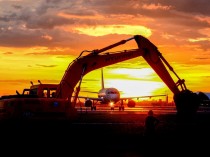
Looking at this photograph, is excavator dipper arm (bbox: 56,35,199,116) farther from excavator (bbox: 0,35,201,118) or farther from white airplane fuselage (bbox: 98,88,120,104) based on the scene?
white airplane fuselage (bbox: 98,88,120,104)

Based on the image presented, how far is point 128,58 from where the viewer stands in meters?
32.9

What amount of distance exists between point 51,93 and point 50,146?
10.2 metres

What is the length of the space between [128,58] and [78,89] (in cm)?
629

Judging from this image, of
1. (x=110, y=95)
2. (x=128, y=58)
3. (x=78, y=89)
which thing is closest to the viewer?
(x=78, y=89)

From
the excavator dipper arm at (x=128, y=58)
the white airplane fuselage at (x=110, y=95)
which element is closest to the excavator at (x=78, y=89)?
the excavator dipper arm at (x=128, y=58)

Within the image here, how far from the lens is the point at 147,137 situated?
21797 millimetres

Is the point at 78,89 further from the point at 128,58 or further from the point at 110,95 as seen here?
the point at 110,95

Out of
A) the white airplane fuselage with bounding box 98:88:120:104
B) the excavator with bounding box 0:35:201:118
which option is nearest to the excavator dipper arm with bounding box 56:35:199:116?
the excavator with bounding box 0:35:201:118

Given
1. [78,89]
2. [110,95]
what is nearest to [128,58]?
[78,89]

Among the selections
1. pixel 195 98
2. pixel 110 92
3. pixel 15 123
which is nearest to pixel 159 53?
pixel 195 98

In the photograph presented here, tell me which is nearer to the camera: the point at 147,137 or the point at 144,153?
the point at 144,153

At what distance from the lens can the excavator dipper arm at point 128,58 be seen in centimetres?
2877

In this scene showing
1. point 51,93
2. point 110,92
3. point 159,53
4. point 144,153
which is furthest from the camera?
point 110,92

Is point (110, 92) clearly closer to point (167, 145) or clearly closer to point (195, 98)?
point (195, 98)
